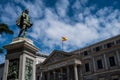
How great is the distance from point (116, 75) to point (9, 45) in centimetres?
3458

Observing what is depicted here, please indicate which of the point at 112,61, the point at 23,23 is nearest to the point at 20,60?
the point at 23,23

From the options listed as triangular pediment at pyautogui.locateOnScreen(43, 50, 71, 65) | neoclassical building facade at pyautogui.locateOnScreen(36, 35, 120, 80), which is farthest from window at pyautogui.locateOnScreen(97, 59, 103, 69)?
triangular pediment at pyautogui.locateOnScreen(43, 50, 71, 65)

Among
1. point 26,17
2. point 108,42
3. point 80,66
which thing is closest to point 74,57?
point 80,66

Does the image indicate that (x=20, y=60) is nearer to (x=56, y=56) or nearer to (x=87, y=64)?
(x=87, y=64)

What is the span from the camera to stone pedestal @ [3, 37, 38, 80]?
28.5 feet

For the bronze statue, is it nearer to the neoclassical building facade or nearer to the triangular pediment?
the neoclassical building facade

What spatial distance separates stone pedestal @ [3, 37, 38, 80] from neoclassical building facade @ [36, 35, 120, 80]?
33.5 meters

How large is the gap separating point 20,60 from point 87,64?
37.9m

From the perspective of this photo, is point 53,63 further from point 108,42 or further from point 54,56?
point 108,42

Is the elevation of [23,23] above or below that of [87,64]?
below

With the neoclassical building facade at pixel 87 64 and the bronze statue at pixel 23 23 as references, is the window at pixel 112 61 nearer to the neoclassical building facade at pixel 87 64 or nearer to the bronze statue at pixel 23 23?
the neoclassical building facade at pixel 87 64

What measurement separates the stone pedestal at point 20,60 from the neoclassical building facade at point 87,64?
33.5 metres

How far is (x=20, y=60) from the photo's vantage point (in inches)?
349

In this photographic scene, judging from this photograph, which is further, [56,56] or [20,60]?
[56,56]
